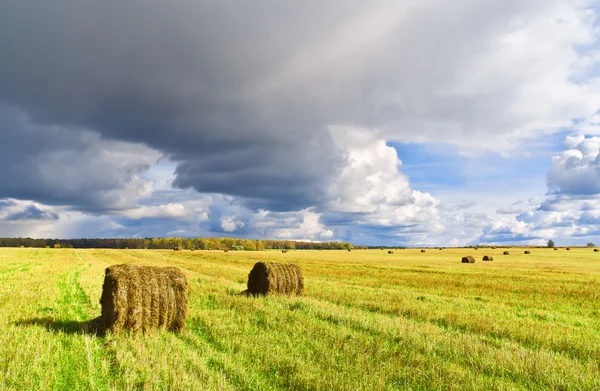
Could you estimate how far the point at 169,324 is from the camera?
1101cm

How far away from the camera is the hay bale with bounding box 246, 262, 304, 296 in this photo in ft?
56.1

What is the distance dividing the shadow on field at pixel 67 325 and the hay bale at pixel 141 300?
211mm

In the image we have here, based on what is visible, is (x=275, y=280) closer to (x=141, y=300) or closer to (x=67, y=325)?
(x=141, y=300)

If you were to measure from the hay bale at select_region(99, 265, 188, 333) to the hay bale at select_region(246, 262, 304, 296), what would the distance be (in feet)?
19.3

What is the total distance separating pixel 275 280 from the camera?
1720cm

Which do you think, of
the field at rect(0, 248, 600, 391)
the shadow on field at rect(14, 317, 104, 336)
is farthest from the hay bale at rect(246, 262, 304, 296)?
the shadow on field at rect(14, 317, 104, 336)

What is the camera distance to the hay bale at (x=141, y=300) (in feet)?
34.2

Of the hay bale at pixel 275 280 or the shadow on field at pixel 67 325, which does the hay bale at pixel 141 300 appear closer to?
the shadow on field at pixel 67 325

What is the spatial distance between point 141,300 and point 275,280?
721 centimetres

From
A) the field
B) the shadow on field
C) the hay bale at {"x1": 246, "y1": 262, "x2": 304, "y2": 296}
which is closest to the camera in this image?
the field

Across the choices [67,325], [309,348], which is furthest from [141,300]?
[309,348]

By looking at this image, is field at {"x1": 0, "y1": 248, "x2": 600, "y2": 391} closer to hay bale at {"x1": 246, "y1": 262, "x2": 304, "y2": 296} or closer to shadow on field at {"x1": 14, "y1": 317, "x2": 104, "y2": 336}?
shadow on field at {"x1": 14, "y1": 317, "x2": 104, "y2": 336}

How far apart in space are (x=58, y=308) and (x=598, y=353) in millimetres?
15324

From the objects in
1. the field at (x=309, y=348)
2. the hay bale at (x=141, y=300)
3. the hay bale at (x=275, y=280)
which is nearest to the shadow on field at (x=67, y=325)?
the field at (x=309, y=348)
